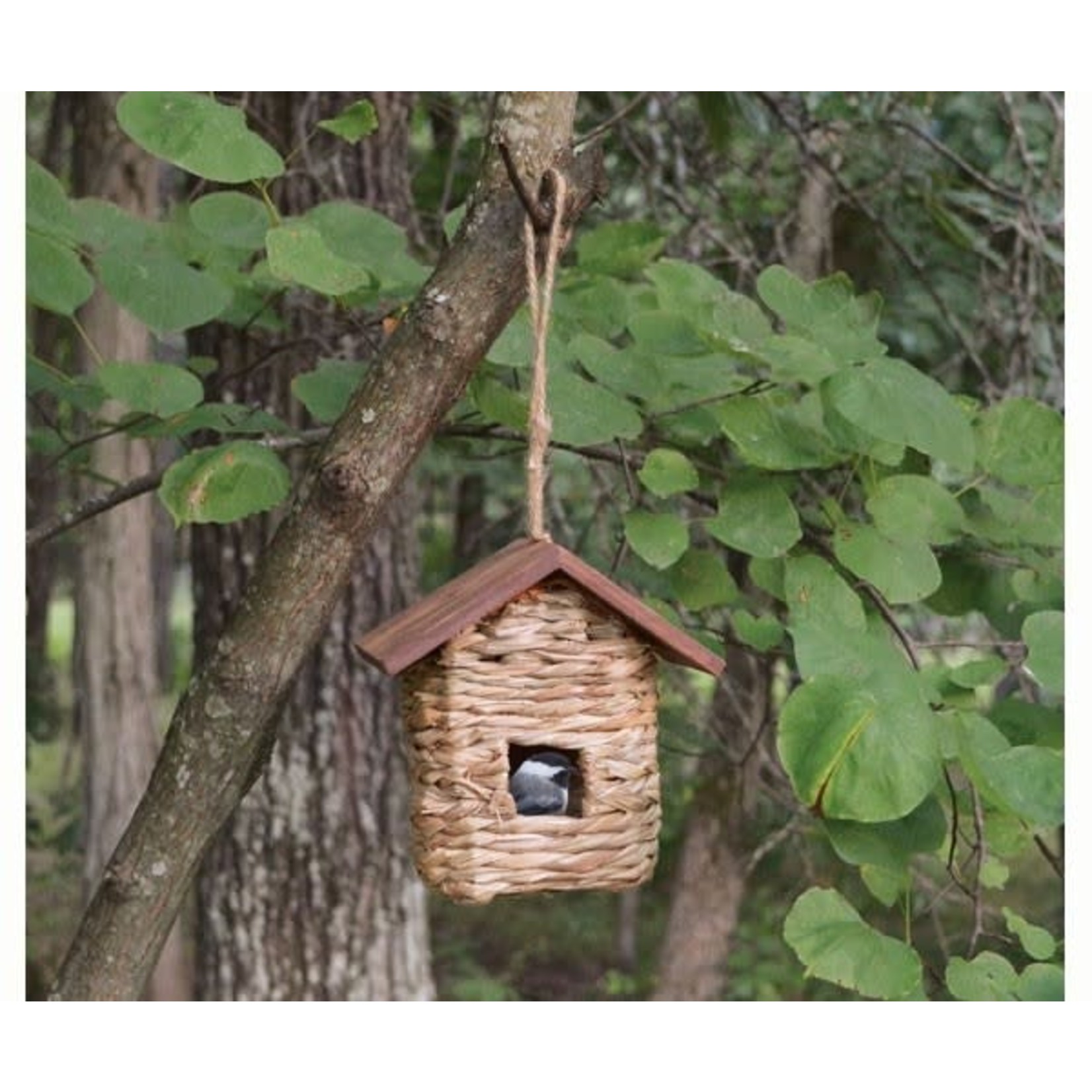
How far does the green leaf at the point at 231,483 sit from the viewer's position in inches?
59.9

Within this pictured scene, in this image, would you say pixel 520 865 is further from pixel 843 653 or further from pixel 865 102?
pixel 865 102

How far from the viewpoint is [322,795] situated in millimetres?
2850

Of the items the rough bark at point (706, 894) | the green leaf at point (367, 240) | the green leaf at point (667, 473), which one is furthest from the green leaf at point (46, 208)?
the rough bark at point (706, 894)

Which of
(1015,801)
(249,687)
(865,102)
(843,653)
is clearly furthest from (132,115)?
(865,102)

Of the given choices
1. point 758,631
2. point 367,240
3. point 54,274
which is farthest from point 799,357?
point 54,274

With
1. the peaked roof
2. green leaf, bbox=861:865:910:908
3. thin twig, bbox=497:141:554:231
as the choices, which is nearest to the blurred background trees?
green leaf, bbox=861:865:910:908

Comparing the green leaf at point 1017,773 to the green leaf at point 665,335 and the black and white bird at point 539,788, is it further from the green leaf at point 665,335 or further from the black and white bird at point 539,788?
the green leaf at point 665,335

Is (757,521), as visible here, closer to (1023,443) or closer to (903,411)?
(903,411)

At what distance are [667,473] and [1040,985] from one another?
1.98ft

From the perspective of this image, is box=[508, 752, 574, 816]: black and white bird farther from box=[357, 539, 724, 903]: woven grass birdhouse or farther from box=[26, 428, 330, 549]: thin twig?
box=[26, 428, 330, 549]: thin twig

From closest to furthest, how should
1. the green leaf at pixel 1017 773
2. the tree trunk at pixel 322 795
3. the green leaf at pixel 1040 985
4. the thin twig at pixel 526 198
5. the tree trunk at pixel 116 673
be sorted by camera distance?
the thin twig at pixel 526 198, the green leaf at pixel 1017 773, the green leaf at pixel 1040 985, the tree trunk at pixel 322 795, the tree trunk at pixel 116 673

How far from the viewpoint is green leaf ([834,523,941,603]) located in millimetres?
1540

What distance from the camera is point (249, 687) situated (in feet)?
4.82

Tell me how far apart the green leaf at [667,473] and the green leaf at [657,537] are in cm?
3
